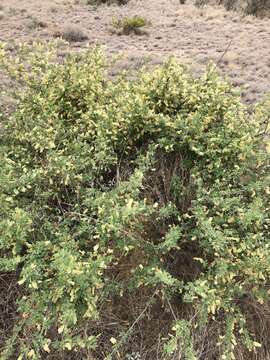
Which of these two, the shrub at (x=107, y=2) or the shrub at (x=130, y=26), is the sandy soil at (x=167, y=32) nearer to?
the shrub at (x=130, y=26)

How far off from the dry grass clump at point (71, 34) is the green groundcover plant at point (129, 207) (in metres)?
10.0

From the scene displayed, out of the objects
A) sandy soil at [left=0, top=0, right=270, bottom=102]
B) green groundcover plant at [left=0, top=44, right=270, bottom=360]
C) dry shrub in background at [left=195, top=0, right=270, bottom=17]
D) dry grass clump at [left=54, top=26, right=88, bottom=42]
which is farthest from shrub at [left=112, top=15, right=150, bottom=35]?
green groundcover plant at [left=0, top=44, right=270, bottom=360]

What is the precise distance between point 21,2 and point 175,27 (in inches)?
266

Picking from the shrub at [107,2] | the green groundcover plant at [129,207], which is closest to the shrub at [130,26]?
the shrub at [107,2]

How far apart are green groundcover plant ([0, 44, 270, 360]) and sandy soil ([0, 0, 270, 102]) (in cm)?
516

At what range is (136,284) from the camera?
2.87 m

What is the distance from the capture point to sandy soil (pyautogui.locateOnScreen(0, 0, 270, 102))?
11.1 metres

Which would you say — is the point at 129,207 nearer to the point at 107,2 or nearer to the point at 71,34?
the point at 71,34

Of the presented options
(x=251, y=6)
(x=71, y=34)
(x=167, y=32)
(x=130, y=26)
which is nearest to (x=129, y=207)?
(x=71, y=34)

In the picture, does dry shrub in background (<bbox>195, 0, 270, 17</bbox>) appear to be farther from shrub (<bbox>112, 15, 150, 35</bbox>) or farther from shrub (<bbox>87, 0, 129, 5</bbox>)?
shrub (<bbox>112, 15, 150, 35</bbox>)

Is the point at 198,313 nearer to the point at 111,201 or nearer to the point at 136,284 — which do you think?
the point at 136,284

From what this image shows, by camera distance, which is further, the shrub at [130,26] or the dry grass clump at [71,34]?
the shrub at [130,26]

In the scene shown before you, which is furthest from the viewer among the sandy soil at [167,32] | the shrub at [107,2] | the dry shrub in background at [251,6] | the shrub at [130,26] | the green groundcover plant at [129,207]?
the shrub at [107,2]

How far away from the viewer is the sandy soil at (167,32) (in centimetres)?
1115
